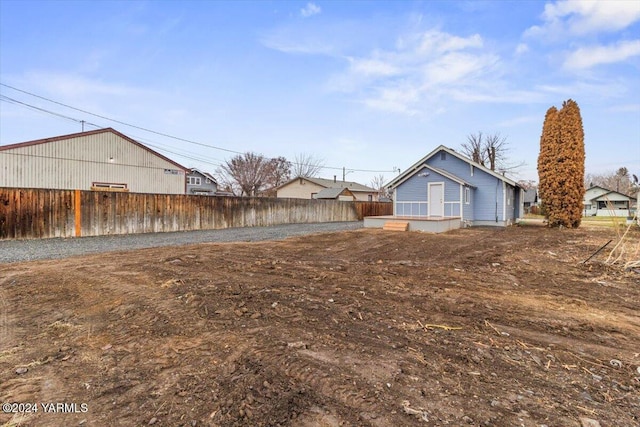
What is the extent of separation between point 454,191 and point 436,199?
1.03 m

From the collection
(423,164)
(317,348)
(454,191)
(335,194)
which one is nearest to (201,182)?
(335,194)

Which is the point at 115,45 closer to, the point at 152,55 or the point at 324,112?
the point at 152,55

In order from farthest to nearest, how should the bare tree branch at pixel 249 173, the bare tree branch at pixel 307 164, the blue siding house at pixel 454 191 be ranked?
the bare tree branch at pixel 307 164 < the bare tree branch at pixel 249 173 < the blue siding house at pixel 454 191

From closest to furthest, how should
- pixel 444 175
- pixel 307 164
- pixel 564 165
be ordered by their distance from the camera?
pixel 564 165
pixel 444 175
pixel 307 164

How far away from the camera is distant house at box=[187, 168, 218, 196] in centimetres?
3192

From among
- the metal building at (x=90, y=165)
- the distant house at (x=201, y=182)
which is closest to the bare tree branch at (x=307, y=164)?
the distant house at (x=201, y=182)

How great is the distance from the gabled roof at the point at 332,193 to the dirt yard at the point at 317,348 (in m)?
29.7

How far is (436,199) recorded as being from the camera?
17000 mm

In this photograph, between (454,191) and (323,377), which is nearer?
(323,377)

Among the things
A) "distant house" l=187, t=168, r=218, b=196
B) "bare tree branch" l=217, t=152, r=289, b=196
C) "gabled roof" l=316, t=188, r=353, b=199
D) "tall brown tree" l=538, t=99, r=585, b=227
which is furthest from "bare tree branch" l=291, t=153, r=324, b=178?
"tall brown tree" l=538, t=99, r=585, b=227

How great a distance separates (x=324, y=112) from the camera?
21531mm

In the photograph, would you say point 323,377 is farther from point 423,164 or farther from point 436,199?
point 423,164

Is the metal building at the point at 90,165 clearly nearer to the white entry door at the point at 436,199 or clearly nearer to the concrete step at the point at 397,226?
the concrete step at the point at 397,226

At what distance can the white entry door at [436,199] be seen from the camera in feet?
55.1
